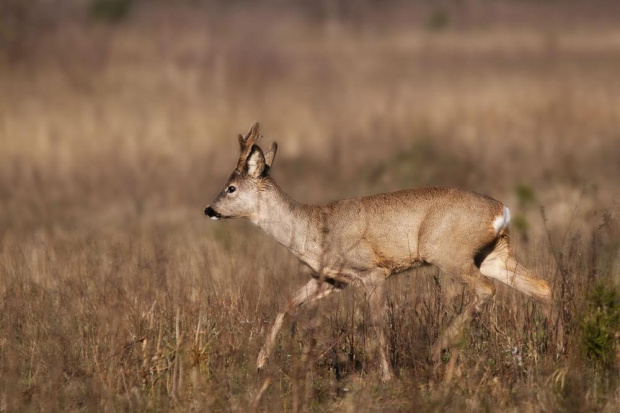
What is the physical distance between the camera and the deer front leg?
7.23 metres

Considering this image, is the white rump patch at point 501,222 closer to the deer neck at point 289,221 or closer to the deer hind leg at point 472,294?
the deer hind leg at point 472,294

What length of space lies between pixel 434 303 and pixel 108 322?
227cm

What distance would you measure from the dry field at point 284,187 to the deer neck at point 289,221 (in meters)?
0.44

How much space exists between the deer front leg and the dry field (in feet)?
0.42

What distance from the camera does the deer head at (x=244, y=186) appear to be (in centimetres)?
802

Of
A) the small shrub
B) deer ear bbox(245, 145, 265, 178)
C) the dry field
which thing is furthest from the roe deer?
the small shrub

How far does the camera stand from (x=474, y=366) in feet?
22.7

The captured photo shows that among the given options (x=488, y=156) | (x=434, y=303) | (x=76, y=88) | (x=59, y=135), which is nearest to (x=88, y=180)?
(x=59, y=135)

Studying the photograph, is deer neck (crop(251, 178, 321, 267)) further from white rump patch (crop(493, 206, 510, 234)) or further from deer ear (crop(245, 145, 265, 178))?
white rump patch (crop(493, 206, 510, 234))

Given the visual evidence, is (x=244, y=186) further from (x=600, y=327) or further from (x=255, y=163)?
(x=600, y=327)

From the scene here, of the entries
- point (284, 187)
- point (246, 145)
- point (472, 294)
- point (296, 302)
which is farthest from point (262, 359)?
point (284, 187)

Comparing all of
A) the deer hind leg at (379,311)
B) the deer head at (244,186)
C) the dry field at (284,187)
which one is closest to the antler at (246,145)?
the deer head at (244,186)

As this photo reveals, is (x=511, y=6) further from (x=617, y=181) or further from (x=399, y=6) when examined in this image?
(x=617, y=181)

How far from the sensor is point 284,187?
16.9 metres
